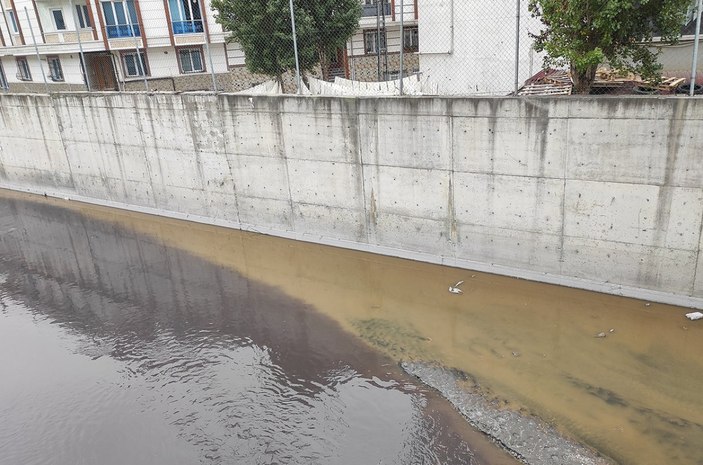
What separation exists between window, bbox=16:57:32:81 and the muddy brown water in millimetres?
23456

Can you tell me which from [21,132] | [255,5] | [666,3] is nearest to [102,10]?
[21,132]

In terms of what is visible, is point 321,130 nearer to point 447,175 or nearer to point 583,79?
point 447,175

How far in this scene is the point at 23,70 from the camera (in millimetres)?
29547

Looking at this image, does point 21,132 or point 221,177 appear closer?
point 221,177

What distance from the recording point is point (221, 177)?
13602 millimetres

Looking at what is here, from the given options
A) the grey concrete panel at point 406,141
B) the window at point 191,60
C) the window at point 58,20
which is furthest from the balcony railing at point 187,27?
the grey concrete panel at point 406,141

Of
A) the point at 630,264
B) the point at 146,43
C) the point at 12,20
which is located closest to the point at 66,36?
the point at 146,43

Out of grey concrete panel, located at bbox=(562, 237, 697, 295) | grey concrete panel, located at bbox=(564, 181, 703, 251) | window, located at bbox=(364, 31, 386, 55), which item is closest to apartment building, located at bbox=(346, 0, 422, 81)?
window, located at bbox=(364, 31, 386, 55)

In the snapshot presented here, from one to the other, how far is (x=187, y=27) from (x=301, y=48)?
13.4 m

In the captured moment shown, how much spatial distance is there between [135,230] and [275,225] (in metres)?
4.16

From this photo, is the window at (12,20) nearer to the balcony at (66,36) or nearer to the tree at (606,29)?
the balcony at (66,36)

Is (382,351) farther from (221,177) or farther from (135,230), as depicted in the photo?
(135,230)

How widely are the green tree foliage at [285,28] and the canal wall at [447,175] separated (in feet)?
11.6

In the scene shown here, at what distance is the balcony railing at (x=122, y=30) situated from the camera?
980 inches
